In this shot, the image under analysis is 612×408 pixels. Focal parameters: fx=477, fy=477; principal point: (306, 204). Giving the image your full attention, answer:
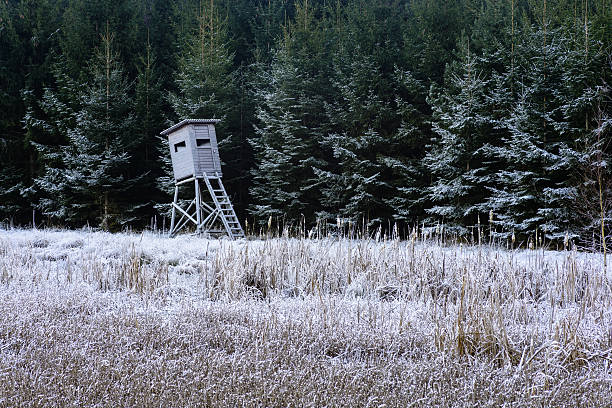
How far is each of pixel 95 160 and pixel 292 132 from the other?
293 inches

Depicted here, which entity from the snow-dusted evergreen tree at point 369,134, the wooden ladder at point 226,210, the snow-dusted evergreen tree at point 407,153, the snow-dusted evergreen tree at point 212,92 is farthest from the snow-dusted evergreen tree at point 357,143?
the snow-dusted evergreen tree at point 212,92

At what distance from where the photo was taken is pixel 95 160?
58.4 ft

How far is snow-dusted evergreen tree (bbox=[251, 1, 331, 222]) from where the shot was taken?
1786cm

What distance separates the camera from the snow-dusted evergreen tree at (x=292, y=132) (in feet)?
58.6

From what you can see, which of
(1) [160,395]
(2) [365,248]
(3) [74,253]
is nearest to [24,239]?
(3) [74,253]

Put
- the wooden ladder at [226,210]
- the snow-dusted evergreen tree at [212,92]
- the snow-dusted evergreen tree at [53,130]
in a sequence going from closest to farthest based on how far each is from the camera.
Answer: the wooden ladder at [226,210] < the snow-dusted evergreen tree at [53,130] < the snow-dusted evergreen tree at [212,92]

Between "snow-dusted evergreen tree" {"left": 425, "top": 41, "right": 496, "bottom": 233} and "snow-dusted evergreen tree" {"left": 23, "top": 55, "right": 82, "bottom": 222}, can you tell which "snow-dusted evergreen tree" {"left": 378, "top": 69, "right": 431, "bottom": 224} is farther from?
"snow-dusted evergreen tree" {"left": 23, "top": 55, "right": 82, "bottom": 222}

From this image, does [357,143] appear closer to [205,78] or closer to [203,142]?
[203,142]

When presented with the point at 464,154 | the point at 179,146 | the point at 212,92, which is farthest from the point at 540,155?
the point at 212,92

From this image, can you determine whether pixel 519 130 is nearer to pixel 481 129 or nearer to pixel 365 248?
pixel 481 129

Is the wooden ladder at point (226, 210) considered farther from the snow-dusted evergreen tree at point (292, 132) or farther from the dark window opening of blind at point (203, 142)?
the snow-dusted evergreen tree at point (292, 132)

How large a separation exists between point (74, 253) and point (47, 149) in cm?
1356

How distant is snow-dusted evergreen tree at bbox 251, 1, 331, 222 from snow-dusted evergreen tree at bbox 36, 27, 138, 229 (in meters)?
5.27

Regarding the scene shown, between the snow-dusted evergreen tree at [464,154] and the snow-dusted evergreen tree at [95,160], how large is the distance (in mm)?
11561
